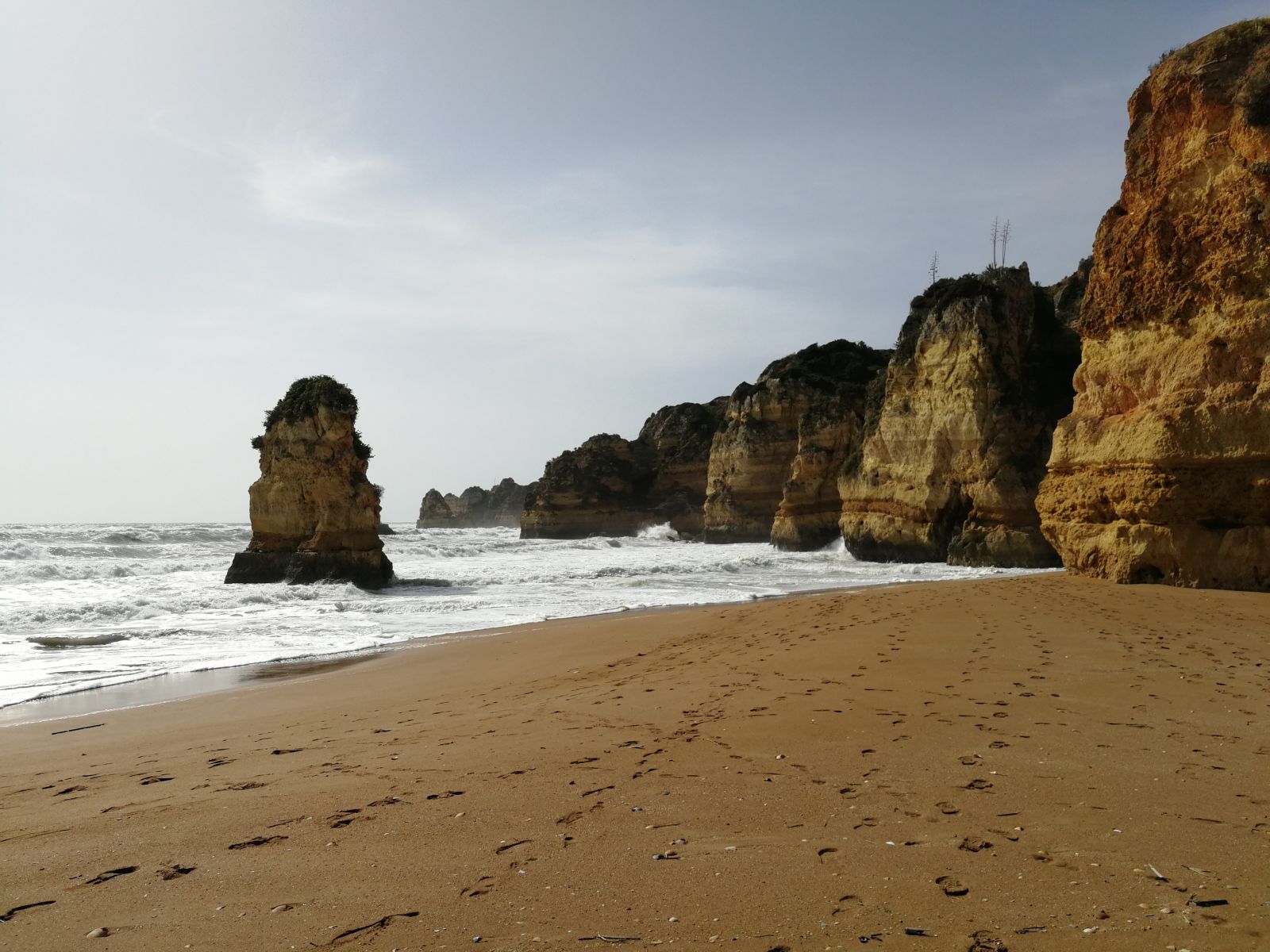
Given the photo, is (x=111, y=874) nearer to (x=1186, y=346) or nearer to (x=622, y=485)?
(x=1186, y=346)

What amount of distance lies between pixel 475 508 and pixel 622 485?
46.6 m

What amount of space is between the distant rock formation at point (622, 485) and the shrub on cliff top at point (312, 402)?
1508 inches

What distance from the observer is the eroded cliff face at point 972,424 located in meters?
22.9

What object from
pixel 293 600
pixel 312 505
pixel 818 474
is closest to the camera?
pixel 293 600

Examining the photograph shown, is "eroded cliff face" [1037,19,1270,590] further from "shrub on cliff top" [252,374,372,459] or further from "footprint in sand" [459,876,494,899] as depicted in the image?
"shrub on cliff top" [252,374,372,459]

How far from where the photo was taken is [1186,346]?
12344 mm

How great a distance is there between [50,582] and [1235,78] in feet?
97.5

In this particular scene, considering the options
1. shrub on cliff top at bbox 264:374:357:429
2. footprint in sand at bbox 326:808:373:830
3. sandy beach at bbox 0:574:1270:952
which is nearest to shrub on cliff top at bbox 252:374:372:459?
shrub on cliff top at bbox 264:374:357:429

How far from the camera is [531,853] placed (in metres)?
3.05

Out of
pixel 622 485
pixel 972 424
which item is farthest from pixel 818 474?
pixel 622 485

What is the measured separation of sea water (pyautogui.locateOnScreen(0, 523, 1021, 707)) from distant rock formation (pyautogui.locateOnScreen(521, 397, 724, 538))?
25805mm

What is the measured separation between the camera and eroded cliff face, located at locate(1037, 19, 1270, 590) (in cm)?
1146

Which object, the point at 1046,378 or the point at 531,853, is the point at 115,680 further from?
the point at 1046,378

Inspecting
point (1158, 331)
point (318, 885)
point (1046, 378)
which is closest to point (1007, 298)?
point (1046, 378)
